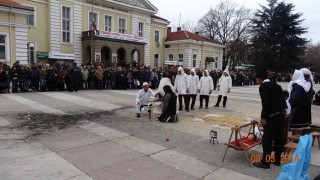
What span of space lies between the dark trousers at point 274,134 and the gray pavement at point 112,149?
1.17 feet

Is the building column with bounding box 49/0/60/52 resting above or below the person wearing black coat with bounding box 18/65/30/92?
above

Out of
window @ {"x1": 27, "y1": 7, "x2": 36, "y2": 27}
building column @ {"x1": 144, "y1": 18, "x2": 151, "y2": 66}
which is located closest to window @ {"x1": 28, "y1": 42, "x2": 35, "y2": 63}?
window @ {"x1": 27, "y1": 7, "x2": 36, "y2": 27}

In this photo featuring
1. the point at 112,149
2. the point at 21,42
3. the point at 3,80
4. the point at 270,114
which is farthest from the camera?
the point at 21,42

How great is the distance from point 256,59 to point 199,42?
14.0 m

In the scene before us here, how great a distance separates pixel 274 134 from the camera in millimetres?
4895

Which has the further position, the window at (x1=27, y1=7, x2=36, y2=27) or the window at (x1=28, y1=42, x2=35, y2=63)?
the window at (x1=27, y1=7, x2=36, y2=27)

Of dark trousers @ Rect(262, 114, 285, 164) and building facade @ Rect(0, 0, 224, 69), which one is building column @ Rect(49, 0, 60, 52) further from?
dark trousers @ Rect(262, 114, 285, 164)

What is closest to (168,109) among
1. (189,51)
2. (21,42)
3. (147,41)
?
(21,42)

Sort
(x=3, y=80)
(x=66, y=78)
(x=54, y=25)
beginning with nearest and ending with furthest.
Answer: (x=3, y=80), (x=66, y=78), (x=54, y=25)

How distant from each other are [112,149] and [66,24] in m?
26.1

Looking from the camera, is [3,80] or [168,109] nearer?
[168,109]

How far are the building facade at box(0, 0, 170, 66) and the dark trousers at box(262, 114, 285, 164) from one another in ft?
75.7

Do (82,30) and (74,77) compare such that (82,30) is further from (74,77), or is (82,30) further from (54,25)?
(74,77)

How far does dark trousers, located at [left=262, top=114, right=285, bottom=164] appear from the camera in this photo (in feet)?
15.8
